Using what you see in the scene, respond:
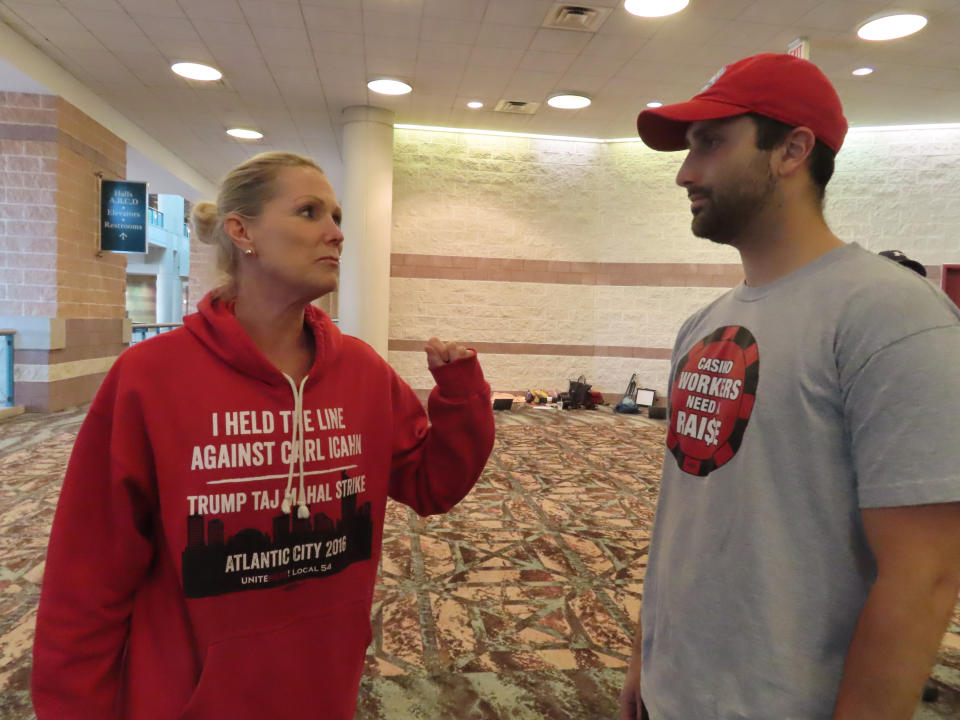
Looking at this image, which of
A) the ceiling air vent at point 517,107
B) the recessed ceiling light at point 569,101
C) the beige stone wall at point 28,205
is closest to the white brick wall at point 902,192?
the recessed ceiling light at point 569,101

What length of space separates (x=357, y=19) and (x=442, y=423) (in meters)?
5.87

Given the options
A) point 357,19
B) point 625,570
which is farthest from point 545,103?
point 625,570

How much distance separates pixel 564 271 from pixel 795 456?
32.5 feet

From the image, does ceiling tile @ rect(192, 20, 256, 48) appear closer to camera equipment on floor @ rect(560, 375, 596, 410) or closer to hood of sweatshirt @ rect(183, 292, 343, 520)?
hood of sweatshirt @ rect(183, 292, 343, 520)

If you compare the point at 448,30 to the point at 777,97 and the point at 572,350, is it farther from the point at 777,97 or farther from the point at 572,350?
the point at 777,97

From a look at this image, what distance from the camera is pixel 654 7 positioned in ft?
18.9

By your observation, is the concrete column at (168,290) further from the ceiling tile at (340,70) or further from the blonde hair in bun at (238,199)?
the blonde hair in bun at (238,199)

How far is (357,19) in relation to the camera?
6.21 metres

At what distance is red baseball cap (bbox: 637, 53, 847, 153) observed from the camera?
47.9 inches

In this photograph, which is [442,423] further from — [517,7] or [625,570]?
[517,7]

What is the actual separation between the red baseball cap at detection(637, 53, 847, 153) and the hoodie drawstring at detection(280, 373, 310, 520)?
3.42ft

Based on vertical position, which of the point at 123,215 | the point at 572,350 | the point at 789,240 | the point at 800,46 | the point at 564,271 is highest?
the point at 800,46

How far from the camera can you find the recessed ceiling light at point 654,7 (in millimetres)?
5637

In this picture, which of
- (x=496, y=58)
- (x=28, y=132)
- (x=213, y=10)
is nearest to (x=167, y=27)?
(x=213, y=10)
